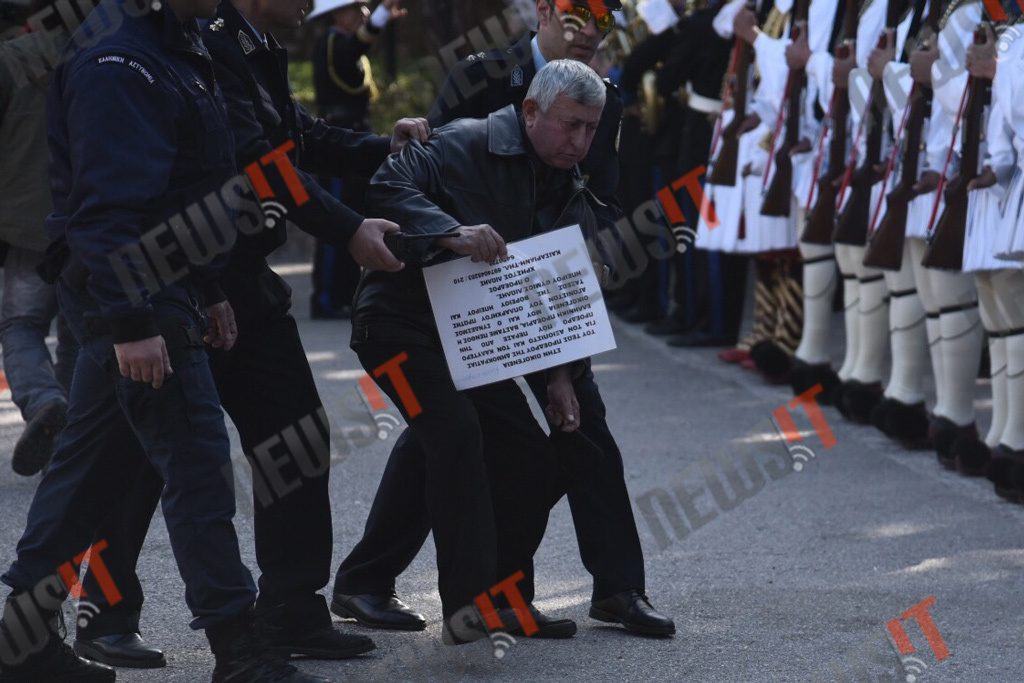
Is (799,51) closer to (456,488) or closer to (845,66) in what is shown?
(845,66)

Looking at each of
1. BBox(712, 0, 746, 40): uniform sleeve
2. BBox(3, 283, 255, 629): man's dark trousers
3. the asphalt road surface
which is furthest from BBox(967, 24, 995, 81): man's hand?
BBox(3, 283, 255, 629): man's dark trousers

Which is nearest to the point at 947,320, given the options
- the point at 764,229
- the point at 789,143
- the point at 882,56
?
the point at 882,56

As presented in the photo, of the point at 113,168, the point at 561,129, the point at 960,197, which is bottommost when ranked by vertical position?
the point at 960,197

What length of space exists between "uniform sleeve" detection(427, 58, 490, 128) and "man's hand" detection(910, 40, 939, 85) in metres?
2.44

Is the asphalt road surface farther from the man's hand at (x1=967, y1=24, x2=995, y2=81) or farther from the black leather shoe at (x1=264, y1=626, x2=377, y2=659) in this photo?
the man's hand at (x1=967, y1=24, x2=995, y2=81)

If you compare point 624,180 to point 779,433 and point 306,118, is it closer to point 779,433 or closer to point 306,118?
point 779,433

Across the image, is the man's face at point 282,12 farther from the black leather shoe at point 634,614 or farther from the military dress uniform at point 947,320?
the military dress uniform at point 947,320

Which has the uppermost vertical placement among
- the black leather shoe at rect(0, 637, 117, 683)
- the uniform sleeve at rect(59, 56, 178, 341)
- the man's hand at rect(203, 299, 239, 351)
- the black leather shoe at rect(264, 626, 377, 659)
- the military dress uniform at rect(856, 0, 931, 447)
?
the uniform sleeve at rect(59, 56, 178, 341)

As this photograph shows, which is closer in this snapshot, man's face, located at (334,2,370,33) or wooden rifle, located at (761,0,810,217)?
wooden rifle, located at (761,0,810,217)

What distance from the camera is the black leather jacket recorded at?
14.1 ft

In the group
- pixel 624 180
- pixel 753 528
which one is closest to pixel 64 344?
pixel 753 528

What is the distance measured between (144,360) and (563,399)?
1.18m

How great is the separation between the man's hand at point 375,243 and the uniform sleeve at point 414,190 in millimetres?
66

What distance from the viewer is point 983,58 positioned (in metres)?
5.99
